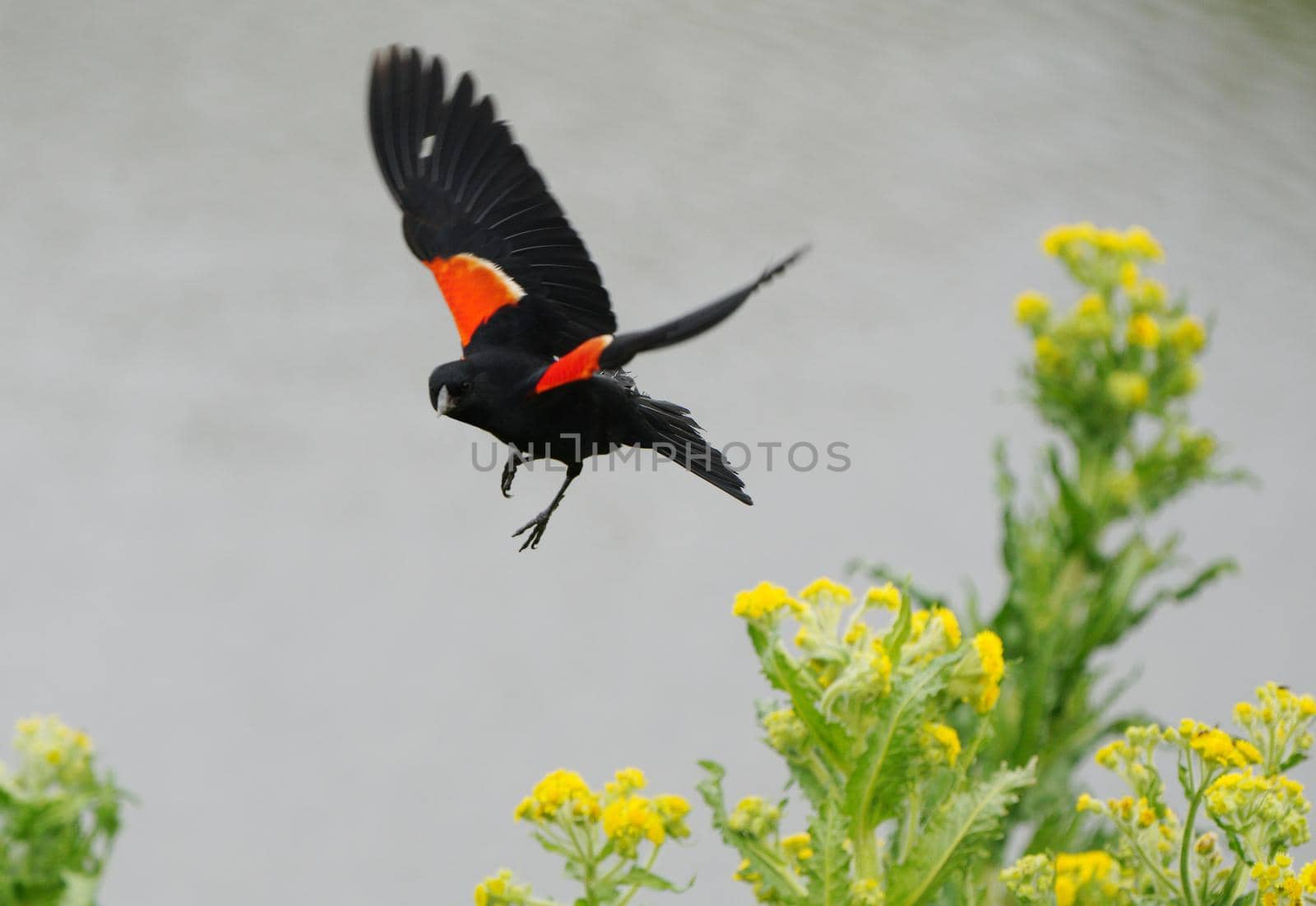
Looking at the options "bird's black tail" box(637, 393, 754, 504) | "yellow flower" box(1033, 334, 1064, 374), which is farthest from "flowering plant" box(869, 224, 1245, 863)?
"bird's black tail" box(637, 393, 754, 504)

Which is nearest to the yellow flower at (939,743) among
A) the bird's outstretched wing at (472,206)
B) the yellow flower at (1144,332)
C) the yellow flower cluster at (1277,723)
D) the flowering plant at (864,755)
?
the flowering plant at (864,755)

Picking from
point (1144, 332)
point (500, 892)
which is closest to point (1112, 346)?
point (1144, 332)

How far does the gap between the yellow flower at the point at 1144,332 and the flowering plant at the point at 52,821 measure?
2.68 meters

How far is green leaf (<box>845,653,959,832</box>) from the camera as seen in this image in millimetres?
1532

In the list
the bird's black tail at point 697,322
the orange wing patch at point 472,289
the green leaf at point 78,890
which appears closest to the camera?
the green leaf at point 78,890

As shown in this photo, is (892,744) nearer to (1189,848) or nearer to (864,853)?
(864,853)

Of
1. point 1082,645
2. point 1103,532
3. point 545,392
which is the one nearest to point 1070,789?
point 1082,645

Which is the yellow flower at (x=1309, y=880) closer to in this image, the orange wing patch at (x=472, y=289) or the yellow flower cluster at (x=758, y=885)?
the yellow flower cluster at (x=758, y=885)

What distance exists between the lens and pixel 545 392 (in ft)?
6.17

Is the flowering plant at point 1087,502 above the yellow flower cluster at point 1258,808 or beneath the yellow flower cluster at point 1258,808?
above

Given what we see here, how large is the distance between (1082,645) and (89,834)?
2442 millimetres

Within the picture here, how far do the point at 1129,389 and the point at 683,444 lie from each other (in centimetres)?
162

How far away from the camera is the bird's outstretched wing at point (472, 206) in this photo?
220 centimetres

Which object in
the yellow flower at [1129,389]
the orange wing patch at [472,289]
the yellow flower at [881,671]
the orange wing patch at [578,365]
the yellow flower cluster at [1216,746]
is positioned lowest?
the yellow flower cluster at [1216,746]
